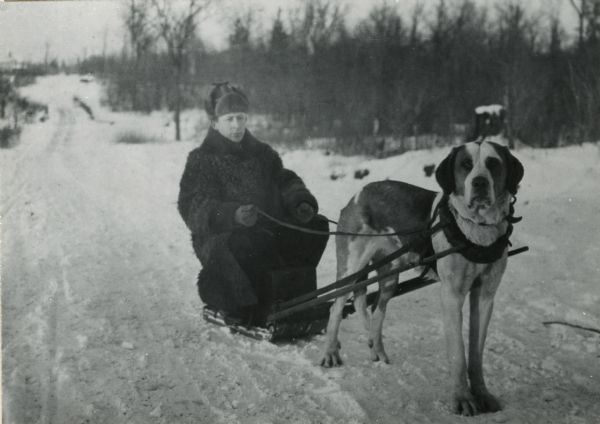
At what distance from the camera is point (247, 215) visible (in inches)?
128

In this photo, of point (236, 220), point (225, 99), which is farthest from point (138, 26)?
point (236, 220)

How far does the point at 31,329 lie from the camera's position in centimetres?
297

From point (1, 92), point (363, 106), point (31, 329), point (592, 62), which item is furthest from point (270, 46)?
point (31, 329)

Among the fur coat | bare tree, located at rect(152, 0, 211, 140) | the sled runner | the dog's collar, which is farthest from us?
bare tree, located at rect(152, 0, 211, 140)

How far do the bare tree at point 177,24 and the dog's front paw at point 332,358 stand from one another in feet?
7.56

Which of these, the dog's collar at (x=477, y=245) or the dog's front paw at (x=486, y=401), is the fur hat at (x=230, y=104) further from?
the dog's front paw at (x=486, y=401)

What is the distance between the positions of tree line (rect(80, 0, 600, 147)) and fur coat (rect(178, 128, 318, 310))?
54cm

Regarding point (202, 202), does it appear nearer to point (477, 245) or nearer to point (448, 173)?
point (448, 173)

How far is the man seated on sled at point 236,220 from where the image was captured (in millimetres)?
3457

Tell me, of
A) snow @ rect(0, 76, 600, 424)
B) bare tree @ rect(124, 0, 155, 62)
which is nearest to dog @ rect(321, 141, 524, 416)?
snow @ rect(0, 76, 600, 424)

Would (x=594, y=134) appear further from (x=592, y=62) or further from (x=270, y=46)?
(x=270, y=46)

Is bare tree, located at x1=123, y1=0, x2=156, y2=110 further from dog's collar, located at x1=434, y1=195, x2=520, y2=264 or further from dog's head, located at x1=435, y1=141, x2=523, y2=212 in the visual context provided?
dog's collar, located at x1=434, y1=195, x2=520, y2=264

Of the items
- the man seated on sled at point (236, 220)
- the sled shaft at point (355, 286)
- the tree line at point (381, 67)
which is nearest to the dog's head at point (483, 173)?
the sled shaft at point (355, 286)

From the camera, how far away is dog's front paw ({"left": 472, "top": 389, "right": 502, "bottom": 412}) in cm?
252
